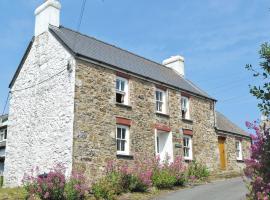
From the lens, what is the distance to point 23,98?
2077cm

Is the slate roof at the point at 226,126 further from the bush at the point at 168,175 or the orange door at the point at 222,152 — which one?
the bush at the point at 168,175

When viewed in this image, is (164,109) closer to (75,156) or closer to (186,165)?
(186,165)

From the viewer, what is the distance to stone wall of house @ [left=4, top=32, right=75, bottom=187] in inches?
675

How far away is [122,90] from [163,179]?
16.6 ft

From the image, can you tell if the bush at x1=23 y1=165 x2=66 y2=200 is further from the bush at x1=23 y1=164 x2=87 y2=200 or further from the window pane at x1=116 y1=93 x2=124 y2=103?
the window pane at x1=116 y1=93 x2=124 y2=103

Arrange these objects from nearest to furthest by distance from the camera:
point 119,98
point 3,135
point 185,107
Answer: point 119,98
point 185,107
point 3,135

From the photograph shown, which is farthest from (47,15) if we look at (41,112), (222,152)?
(222,152)

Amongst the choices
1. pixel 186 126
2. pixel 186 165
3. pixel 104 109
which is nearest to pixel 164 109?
pixel 186 126

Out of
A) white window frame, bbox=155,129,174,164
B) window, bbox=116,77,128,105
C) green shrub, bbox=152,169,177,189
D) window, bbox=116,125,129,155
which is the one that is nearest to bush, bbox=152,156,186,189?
green shrub, bbox=152,169,177,189

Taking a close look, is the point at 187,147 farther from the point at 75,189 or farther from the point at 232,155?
the point at 75,189

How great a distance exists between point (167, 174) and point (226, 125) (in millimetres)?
11837

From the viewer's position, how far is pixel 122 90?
19.6m

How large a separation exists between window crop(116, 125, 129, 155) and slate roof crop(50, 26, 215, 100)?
307 centimetres

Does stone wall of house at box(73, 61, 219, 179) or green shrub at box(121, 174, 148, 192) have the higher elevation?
stone wall of house at box(73, 61, 219, 179)
